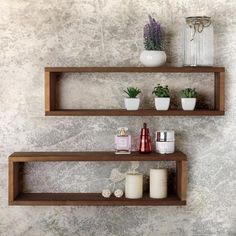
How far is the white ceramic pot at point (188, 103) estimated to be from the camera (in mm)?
2664

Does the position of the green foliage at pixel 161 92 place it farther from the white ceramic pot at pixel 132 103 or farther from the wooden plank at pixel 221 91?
the wooden plank at pixel 221 91

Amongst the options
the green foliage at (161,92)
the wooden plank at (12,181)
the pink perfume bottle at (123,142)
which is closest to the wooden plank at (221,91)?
the green foliage at (161,92)

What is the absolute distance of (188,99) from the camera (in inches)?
105

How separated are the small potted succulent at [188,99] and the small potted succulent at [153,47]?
20cm

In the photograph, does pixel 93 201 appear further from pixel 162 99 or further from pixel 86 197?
pixel 162 99

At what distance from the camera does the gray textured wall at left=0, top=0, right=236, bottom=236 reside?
276 cm

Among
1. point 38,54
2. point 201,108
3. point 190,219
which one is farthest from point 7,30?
point 190,219

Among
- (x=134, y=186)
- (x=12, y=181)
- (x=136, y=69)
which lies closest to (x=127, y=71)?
(x=136, y=69)

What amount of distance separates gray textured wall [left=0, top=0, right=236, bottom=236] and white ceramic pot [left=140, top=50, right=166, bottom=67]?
0.45 feet

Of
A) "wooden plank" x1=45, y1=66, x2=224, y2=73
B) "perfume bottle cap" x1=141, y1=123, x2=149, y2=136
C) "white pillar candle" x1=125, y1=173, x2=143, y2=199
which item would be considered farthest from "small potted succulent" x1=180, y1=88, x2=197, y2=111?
"white pillar candle" x1=125, y1=173, x2=143, y2=199

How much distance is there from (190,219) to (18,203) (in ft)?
3.09

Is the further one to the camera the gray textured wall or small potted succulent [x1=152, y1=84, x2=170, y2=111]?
the gray textured wall

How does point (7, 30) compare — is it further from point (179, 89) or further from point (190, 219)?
point (190, 219)

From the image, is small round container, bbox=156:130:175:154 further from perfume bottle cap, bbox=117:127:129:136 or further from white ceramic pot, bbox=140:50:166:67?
white ceramic pot, bbox=140:50:166:67
